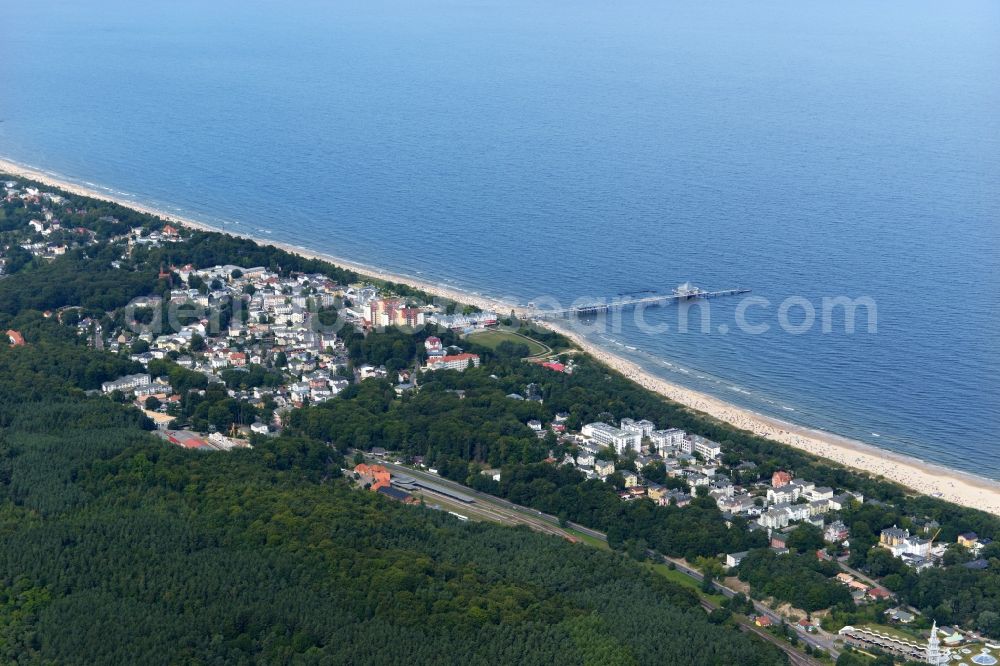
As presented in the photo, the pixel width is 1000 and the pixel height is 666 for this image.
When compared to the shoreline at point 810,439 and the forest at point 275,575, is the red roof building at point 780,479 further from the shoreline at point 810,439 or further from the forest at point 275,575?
the forest at point 275,575

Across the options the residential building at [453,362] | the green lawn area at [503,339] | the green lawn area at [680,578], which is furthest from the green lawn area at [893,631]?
the green lawn area at [503,339]

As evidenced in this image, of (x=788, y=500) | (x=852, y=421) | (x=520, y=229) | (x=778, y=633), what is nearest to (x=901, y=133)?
(x=520, y=229)

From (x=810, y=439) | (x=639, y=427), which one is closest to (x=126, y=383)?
(x=639, y=427)

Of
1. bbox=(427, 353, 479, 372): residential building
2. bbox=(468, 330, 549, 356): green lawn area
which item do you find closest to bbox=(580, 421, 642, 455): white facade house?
bbox=(427, 353, 479, 372): residential building

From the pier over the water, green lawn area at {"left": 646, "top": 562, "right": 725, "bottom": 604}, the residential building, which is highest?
the pier over the water

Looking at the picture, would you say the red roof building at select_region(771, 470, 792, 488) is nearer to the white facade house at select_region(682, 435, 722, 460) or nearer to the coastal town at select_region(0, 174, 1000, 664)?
the coastal town at select_region(0, 174, 1000, 664)

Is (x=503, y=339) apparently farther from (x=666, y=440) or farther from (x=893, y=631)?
(x=893, y=631)

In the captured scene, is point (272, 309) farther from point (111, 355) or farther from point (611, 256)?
point (611, 256)
